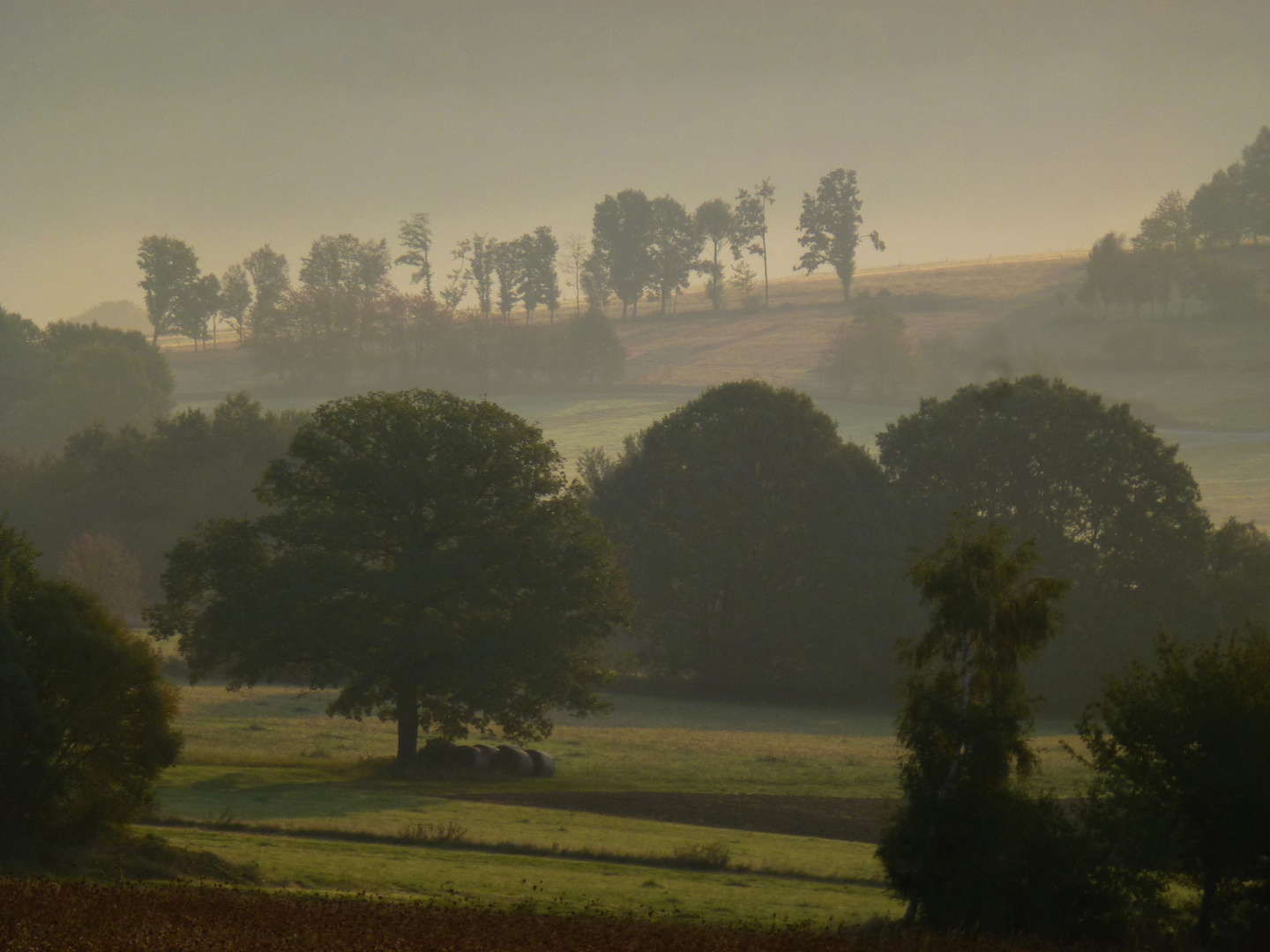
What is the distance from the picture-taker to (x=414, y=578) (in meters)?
47.0

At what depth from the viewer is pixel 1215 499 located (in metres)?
105

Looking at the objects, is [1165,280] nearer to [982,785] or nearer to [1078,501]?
[1078,501]

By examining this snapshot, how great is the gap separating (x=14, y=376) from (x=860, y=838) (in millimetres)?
135103

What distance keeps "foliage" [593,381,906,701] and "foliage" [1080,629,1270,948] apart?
45263 mm

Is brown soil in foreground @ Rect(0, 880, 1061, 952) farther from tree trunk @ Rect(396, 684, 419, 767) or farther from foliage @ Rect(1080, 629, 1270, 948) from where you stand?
tree trunk @ Rect(396, 684, 419, 767)

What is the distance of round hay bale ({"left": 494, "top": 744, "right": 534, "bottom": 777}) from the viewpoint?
45.7 meters

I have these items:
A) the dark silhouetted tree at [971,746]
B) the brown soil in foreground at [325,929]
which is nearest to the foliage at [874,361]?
the dark silhouetted tree at [971,746]

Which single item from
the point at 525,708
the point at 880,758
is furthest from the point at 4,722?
the point at 880,758

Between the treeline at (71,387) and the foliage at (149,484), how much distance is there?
128ft

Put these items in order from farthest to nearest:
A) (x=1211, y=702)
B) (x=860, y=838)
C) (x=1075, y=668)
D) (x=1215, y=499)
Answer: (x=1215, y=499) < (x=1075, y=668) < (x=860, y=838) < (x=1211, y=702)

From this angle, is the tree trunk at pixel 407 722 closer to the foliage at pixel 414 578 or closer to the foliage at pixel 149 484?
the foliage at pixel 414 578

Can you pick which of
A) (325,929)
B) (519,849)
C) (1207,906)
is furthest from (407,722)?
(1207,906)

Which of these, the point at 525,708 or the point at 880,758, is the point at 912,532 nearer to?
the point at 880,758

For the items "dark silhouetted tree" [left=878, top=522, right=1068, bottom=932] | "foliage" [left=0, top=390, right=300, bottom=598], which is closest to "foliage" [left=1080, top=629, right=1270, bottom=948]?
"dark silhouetted tree" [left=878, top=522, right=1068, bottom=932]
